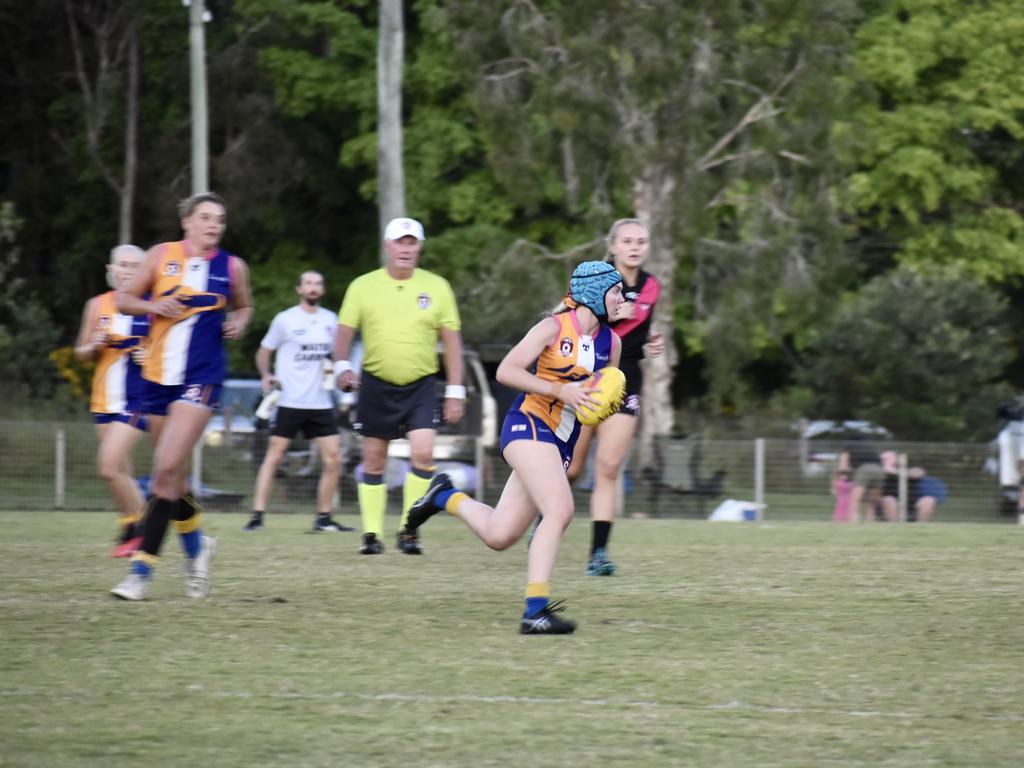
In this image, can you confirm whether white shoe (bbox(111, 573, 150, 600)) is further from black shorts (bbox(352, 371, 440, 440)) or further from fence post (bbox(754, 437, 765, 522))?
fence post (bbox(754, 437, 765, 522))

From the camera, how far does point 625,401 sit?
35.6ft

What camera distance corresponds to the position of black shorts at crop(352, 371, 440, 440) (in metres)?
11.9

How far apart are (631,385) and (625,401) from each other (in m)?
0.48

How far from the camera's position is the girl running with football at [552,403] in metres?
7.79

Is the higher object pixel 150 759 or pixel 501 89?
pixel 501 89

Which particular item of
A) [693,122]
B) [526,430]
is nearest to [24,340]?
[693,122]

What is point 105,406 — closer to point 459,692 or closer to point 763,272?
point 459,692

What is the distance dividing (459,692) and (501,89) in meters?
24.0

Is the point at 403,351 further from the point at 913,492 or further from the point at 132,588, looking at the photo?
the point at 913,492

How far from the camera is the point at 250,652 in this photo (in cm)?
725

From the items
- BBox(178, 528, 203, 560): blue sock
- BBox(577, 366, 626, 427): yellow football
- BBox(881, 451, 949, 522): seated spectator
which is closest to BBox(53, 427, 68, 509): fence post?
BBox(881, 451, 949, 522): seated spectator

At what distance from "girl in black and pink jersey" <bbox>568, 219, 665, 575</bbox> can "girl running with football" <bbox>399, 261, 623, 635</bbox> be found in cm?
254

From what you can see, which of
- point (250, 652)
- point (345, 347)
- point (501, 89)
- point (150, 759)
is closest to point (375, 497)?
point (345, 347)

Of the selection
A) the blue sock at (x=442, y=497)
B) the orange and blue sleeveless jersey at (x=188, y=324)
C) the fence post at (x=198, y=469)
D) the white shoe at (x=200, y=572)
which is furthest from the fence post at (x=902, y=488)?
the orange and blue sleeveless jersey at (x=188, y=324)
